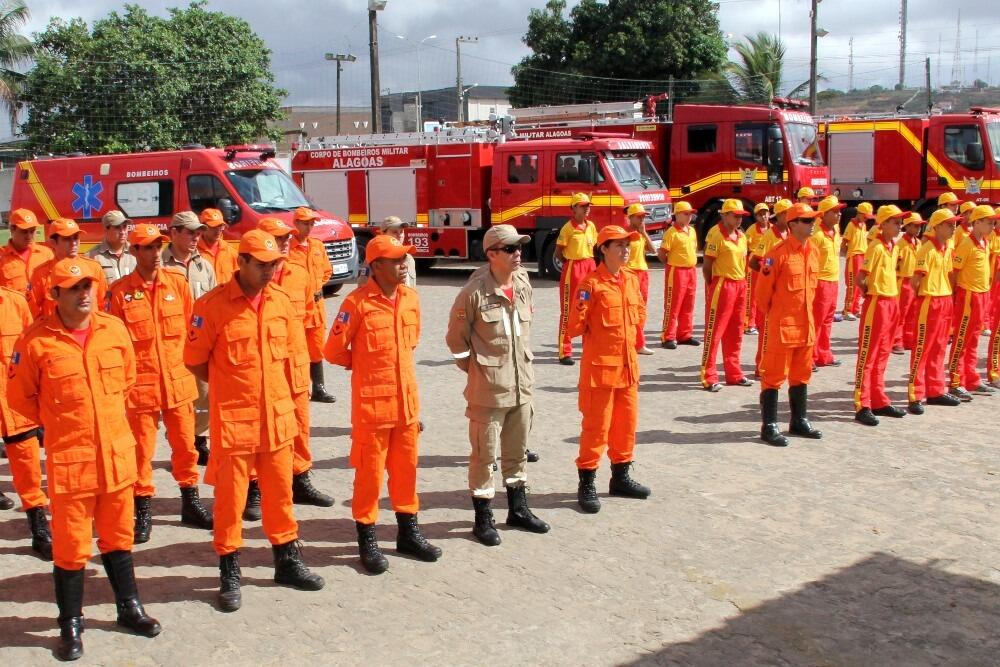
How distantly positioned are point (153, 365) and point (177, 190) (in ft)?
36.1

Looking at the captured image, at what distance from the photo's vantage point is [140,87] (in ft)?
107

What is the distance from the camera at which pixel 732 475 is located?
22.8 feet

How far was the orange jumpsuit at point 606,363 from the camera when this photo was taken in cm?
615

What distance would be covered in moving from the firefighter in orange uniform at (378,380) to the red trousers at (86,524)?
1.22 metres

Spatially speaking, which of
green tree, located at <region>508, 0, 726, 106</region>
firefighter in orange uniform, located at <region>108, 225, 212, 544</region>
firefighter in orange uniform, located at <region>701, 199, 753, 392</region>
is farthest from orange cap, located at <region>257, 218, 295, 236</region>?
→ green tree, located at <region>508, 0, 726, 106</region>

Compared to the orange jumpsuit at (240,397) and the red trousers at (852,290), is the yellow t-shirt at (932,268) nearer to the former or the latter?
the red trousers at (852,290)

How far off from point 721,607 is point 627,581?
53 centimetres

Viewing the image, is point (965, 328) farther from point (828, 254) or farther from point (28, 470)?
point (28, 470)

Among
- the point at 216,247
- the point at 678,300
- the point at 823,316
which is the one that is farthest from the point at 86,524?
the point at 678,300

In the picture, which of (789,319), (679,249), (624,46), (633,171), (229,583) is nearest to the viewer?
(229,583)

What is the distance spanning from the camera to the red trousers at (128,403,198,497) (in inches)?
220

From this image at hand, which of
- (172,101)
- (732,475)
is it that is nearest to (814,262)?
(732,475)

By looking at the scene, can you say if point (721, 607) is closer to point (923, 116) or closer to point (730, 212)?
point (730, 212)

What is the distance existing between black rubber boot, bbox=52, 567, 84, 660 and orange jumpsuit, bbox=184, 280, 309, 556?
70cm
